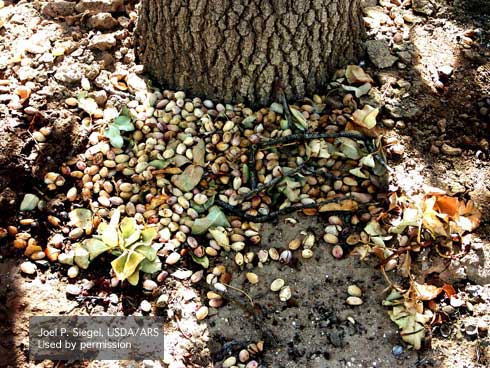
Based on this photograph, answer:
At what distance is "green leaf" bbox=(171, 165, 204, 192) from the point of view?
2.45 metres

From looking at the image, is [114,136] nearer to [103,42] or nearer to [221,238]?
[103,42]

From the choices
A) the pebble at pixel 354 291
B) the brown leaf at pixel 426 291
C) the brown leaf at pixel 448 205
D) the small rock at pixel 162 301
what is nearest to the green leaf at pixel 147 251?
the small rock at pixel 162 301

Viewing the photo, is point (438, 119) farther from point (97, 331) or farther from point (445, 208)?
point (97, 331)

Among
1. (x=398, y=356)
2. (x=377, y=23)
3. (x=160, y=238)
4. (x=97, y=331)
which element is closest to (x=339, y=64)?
(x=377, y=23)

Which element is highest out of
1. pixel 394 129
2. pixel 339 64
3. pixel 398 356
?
pixel 339 64

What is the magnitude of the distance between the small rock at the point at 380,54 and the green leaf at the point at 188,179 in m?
0.93

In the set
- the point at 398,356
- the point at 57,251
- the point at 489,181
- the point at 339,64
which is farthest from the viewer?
the point at 339,64

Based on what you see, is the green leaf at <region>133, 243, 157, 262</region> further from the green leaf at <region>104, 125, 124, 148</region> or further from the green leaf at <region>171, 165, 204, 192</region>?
the green leaf at <region>104, 125, 124, 148</region>

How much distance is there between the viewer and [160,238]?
7.70 feet

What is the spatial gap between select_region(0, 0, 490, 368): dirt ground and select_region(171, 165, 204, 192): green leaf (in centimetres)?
33

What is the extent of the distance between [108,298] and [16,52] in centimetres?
118

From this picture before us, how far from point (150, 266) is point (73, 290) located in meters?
0.28

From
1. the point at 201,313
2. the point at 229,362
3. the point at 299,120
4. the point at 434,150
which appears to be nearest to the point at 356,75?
the point at 299,120

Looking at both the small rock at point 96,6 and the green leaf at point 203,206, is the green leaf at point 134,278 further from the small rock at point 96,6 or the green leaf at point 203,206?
the small rock at point 96,6
